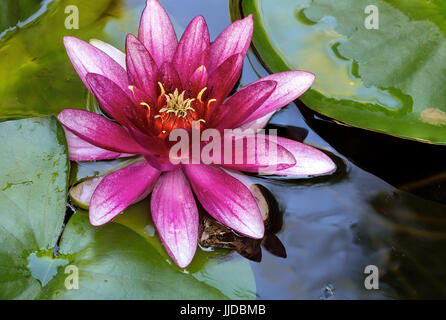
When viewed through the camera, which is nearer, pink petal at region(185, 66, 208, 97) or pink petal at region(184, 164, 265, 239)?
pink petal at region(184, 164, 265, 239)

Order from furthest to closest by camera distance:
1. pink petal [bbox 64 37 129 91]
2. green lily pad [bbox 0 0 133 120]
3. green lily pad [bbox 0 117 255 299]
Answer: green lily pad [bbox 0 0 133 120] < pink petal [bbox 64 37 129 91] < green lily pad [bbox 0 117 255 299]

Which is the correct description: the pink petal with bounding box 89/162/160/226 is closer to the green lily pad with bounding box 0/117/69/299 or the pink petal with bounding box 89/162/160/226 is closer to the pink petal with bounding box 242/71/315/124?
the green lily pad with bounding box 0/117/69/299

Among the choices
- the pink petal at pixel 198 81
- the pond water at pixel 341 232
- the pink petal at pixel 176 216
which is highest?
the pink petal at pixel 198 81

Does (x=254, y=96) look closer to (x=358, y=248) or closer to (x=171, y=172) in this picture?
(x=171, y=172)

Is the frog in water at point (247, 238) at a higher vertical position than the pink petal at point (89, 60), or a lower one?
lower

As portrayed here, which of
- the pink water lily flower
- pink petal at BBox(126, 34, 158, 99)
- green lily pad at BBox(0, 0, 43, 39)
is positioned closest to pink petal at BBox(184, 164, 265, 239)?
the pink water lily flower

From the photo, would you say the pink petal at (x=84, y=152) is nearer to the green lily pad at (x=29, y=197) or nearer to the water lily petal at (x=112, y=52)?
the green lily pad at (x=29, y=197)

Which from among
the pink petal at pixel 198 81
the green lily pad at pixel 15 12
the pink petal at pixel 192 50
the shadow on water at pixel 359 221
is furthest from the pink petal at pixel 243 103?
the green lily pad at pixel 15 12

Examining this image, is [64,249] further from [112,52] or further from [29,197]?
[112,52]

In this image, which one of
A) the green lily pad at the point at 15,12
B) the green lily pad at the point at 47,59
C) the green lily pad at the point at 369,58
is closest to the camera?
the green lily pad at the point at 369,58
